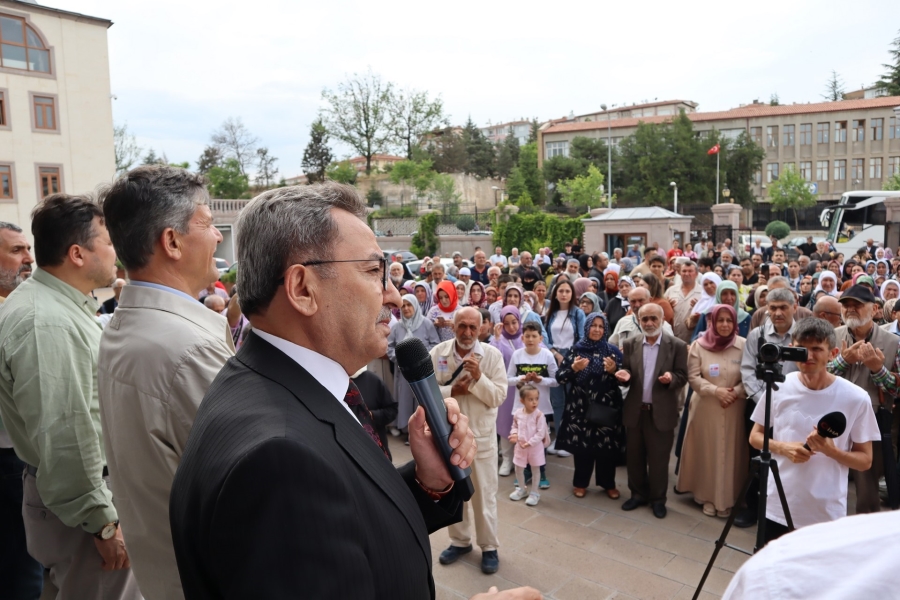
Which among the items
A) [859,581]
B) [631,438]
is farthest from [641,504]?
[859,581]

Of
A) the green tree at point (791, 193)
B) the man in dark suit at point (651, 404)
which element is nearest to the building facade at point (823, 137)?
the green tree at point (791, 193)

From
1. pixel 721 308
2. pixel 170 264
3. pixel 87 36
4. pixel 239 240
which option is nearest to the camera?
pixel 239 240

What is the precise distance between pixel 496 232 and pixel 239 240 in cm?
2867

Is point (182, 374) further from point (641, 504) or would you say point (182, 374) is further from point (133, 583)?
point (641, 504)

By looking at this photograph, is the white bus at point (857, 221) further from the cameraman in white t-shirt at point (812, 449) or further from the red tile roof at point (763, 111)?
the red tile roof at point (763, 111)

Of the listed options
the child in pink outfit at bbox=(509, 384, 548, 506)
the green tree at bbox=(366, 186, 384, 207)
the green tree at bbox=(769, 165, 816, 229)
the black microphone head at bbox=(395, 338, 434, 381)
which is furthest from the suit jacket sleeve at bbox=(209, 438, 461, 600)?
the green tree at bbox=(769, 165, 816, 229)

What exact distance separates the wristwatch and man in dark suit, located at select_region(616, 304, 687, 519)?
4419 mm

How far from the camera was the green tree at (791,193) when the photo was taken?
5025cm

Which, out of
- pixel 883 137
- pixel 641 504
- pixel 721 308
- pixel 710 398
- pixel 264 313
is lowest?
pixel 641 504

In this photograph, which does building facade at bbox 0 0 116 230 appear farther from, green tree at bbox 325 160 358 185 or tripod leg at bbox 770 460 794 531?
tripod leg at bbox 770 460 794 531

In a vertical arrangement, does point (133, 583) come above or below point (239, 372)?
below

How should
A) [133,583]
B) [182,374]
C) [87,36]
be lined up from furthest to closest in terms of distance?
[87,36]
[133,583]
[182,374]

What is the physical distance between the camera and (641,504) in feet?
19.2

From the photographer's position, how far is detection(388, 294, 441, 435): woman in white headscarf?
760 centimetres
